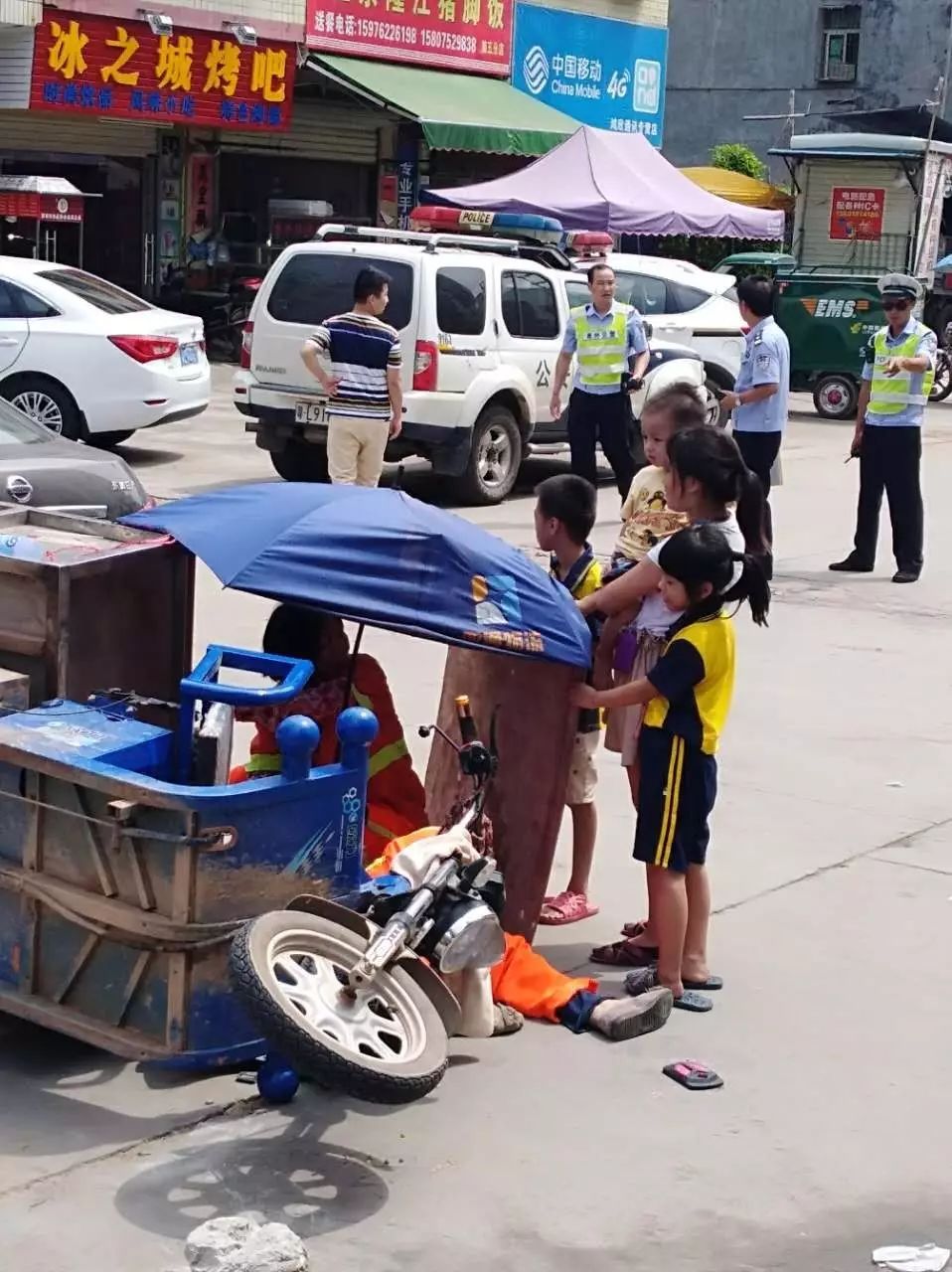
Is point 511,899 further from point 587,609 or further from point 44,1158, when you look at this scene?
point 44,1158

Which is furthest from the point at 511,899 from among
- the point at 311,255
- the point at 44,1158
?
the point at 311,255

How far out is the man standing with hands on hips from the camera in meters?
12.8

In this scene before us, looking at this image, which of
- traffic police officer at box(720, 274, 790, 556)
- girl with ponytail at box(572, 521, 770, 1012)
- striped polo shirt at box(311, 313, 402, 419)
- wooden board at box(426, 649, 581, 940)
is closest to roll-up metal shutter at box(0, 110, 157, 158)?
striped polo shirt at box(311, 313, 402, 419)

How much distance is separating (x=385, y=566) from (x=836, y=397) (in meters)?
18.1

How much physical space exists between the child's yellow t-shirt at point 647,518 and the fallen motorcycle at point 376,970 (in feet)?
4.54

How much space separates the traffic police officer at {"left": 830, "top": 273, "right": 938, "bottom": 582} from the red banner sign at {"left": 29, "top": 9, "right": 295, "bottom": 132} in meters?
12.5

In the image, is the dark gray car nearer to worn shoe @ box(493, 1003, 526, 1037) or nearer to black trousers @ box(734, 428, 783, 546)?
black trousers @ box(734, 428, 783, 546)

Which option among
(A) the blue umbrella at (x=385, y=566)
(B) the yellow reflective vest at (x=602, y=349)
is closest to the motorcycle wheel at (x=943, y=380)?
(B) the yellow reflective vest at (x=602, y=349)

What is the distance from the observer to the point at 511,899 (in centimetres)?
531

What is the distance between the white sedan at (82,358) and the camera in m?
14.7

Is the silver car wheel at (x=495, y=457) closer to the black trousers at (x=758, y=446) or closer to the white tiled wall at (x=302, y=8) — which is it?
the black trousers at (x=758, y=446)

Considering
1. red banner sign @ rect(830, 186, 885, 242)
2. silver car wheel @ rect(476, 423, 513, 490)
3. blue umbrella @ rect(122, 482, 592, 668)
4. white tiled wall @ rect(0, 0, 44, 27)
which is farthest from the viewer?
red banner sign @ rect(830, 186, 885, 242)

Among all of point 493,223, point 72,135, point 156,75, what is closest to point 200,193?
point 72,135

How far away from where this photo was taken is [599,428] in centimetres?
1298
